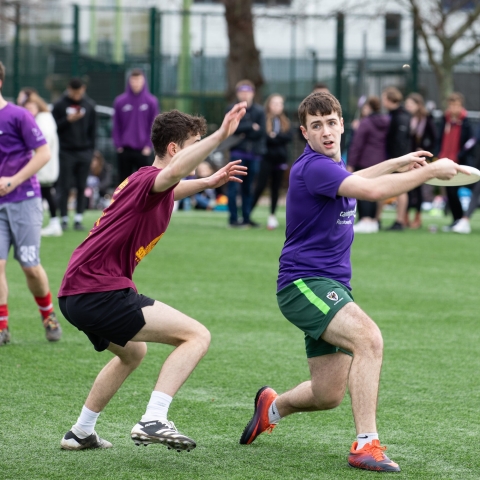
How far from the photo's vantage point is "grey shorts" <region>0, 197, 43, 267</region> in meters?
7.50

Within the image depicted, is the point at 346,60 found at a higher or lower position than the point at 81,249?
higher

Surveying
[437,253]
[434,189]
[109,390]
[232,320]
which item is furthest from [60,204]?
[109,390]

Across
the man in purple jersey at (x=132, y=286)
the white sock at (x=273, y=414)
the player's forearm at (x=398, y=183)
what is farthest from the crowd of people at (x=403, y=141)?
the player's forearm at (x=398, y=183)

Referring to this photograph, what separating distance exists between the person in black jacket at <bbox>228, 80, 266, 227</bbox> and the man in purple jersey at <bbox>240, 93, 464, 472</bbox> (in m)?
9.91

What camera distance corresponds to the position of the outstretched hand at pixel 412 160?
16.0 feet

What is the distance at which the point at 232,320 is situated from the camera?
8.67 m

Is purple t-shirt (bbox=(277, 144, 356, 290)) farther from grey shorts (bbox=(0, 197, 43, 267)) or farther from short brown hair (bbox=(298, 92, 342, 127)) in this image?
grey shorts (bbox=(0, 197, 43, 267))

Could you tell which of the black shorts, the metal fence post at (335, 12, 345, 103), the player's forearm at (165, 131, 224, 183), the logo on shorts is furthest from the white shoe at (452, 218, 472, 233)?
the player's forearm at (165, 131, 224, 183)

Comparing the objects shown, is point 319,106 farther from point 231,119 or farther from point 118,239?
point 118,239

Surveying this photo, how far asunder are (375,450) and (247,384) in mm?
1913

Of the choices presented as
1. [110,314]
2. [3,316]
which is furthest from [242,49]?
[110,314]

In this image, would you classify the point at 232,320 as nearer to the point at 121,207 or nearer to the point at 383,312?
the point at 383,312

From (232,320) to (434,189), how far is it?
14155 millimetres

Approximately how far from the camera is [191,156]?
14.3 ft
